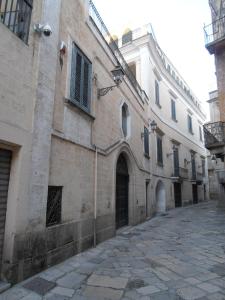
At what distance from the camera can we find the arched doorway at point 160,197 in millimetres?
14953

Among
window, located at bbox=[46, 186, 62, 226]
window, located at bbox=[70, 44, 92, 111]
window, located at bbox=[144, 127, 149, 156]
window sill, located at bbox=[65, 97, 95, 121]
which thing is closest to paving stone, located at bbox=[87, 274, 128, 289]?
window, located at bbox=[46, 186, 62, 226]

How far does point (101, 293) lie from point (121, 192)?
19.0 ft

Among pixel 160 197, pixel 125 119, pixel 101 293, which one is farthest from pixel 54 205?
pixel 160 197

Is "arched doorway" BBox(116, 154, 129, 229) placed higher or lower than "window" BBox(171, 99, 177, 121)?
lower

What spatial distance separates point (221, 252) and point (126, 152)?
4970 mm

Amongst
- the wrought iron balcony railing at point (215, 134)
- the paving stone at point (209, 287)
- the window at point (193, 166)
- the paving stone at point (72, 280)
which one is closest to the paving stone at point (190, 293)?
the paving stone at point (209, 287)

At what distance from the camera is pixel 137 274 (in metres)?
4.44

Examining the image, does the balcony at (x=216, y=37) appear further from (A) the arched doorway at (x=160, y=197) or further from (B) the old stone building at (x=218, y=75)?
(A) the arched doorway at (x=160, y=197)

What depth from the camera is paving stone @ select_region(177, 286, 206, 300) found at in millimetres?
3500

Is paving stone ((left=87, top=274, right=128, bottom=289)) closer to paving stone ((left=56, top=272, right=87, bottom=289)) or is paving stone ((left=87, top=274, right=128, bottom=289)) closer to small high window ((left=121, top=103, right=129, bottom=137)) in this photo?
paving stone ((left=56, top=272, right=87, bottom=289))

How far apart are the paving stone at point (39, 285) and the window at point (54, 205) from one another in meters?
1.06

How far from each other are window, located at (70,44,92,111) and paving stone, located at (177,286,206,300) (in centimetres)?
448

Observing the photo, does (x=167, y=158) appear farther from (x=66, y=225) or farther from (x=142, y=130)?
(x=66, y=225)

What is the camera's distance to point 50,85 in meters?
5.04
